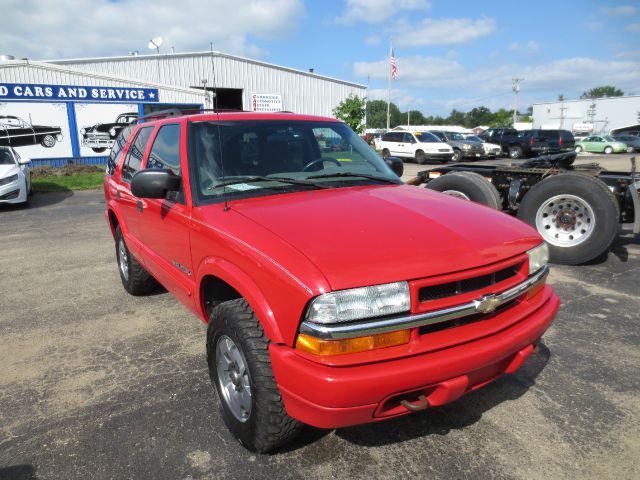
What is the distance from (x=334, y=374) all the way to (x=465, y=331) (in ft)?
2.27

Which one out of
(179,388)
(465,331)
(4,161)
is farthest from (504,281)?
(4,161)

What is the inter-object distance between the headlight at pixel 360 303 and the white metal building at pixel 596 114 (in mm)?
64960

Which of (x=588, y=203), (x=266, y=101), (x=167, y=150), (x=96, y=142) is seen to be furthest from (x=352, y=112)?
(x=167, y=150)

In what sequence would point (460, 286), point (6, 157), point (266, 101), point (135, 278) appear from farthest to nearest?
point (266, 101)
point (6, 157)
point (135, 278)
point (460, 286)

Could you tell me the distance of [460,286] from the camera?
212 cm

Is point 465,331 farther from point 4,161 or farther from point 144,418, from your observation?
point 4,161

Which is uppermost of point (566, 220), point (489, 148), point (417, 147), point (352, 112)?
point (352, 112)

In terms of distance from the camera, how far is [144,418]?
273 cm

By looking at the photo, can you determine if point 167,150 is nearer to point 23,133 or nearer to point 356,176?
point 356,176

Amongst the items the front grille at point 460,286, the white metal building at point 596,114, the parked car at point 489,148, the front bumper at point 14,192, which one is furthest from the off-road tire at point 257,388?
the white metal building at point 596,114

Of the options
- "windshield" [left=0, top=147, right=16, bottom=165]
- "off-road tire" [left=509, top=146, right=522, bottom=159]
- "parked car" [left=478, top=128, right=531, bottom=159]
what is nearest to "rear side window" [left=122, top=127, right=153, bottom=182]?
"windshield" [left=0, top=147, right=16, bottom=165]

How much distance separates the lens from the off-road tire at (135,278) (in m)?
4.52

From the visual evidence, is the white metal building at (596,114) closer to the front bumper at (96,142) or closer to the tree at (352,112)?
the tree at (352,112)

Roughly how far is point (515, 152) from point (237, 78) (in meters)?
17.5
